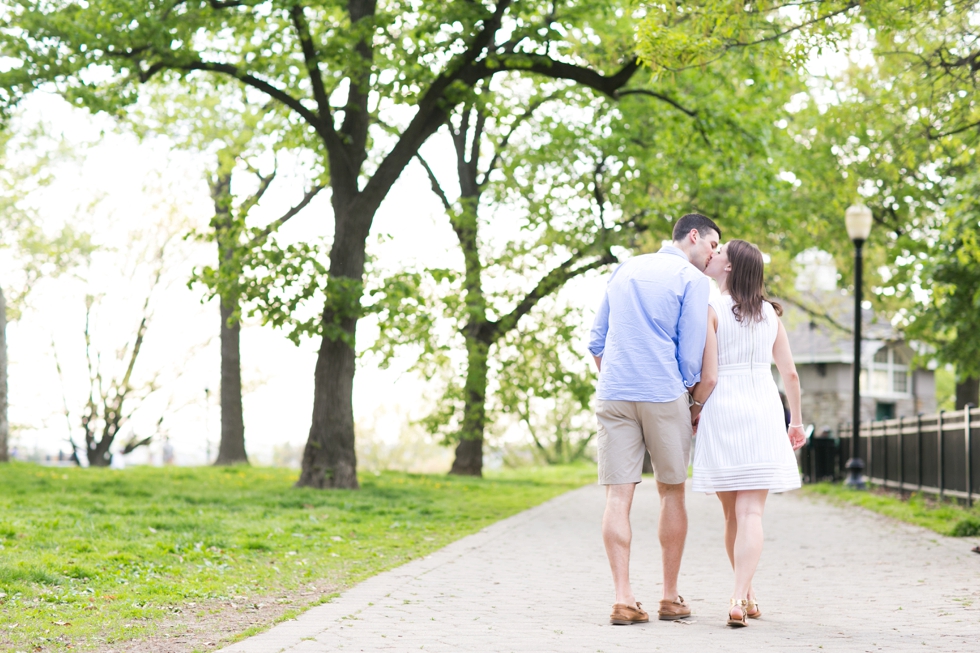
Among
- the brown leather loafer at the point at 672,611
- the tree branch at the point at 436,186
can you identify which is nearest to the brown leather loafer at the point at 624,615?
the brown leather loafer at the point at 672,611

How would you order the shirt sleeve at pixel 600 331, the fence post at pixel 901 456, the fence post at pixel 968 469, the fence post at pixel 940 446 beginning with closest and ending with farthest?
the shirt sleeve at pixel 600 331, the fence post at pixel 968 469, the fence post at pixel 940 446, the fence post at pixel 901 456

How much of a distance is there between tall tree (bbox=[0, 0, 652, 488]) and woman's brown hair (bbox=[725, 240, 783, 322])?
7.50 meters

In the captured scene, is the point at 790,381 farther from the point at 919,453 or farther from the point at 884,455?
the point at 884,455

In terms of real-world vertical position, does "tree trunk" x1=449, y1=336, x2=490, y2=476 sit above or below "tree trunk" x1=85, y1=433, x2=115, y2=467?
above

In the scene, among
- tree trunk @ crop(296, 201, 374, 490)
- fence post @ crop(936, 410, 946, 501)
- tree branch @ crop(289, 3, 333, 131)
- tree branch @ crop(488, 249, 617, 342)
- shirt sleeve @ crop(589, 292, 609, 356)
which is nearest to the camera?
shirt sleeve @ crop(589, 292, 609, 356)

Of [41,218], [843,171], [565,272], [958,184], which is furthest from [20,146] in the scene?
[958,184]

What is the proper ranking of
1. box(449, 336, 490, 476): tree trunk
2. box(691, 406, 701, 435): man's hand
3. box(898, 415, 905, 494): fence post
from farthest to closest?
box(449, 336, 490, 476): tree trunk → box(898, 415, 905, 494): fence post → box(691, 406, 701, 435): man's hand

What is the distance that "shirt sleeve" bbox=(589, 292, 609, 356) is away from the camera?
5.47 metres

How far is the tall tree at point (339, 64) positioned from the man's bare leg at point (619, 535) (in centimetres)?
777

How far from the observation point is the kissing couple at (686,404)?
512 centimetres

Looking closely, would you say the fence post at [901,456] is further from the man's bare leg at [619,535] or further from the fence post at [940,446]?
the man's bare leg at [619,535]

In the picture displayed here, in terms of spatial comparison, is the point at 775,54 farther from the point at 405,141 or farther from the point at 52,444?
the point at 52,444

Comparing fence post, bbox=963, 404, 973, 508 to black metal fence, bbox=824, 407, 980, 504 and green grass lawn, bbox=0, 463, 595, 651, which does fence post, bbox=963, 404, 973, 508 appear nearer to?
black metal fence, bbox=824, 407, 980, 504

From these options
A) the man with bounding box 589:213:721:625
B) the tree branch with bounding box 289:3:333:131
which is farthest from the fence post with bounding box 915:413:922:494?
the man with bounding box 589:213:721:625
